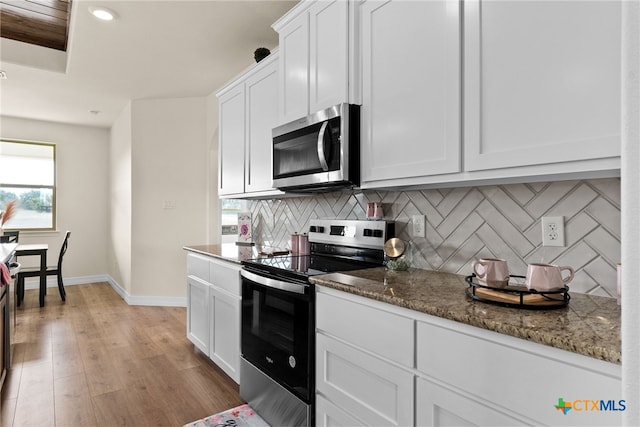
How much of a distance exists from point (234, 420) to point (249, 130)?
2013mm

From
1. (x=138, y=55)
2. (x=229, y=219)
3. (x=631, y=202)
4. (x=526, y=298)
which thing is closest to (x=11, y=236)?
(x=229, y=219)

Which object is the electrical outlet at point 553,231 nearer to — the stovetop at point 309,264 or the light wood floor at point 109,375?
the stovetop at point 309,264

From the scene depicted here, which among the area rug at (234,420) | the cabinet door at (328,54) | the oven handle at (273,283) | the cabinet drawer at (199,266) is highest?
the cabinet door at (328,54)

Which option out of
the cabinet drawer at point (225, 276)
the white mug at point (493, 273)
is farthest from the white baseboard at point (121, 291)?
the white mug at point (493, 273)

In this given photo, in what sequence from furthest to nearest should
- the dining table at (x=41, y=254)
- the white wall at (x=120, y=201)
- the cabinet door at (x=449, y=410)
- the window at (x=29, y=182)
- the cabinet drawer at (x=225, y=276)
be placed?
1. the window at (x=29, y=182)
2. the white wall at (x=120, y=201)
3. the dining table at (x=41, y=254)
4. the cabinet drawer at (x=225, y=276)
5. the cabinet door at (x=449, y=410)

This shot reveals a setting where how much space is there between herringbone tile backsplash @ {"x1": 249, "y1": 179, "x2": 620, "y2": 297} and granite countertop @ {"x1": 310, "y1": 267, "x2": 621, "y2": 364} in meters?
0.13

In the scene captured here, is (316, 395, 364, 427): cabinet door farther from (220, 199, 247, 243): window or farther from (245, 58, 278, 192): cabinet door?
(220, 199, 247, 243): window

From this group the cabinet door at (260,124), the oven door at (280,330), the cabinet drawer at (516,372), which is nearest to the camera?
the cabinet drawer at (516,372)

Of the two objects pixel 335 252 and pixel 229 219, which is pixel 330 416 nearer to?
pixel 335 252

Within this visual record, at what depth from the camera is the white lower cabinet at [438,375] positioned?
81 cm

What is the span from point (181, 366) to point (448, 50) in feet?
9.10

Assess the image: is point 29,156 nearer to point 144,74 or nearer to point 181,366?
point 144,74

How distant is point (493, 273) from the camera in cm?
120

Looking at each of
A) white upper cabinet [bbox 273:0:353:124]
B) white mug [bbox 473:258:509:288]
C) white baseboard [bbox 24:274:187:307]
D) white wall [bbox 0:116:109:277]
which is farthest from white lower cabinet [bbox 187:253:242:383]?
white wall [bbox 0:116:109:277]
